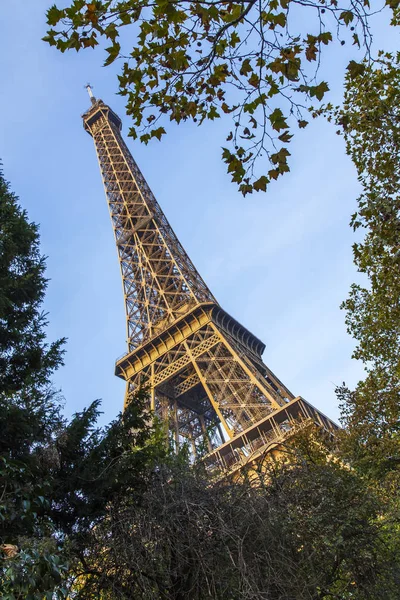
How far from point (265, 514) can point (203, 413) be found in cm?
2673

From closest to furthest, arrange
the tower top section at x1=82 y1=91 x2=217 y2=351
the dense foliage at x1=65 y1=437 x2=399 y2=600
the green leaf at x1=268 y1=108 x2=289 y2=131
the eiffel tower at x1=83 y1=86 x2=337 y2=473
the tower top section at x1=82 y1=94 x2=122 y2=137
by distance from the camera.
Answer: the green leaf at x1=268 y1=108 x2=289 y2=131
the dense foliage at x1=65 y1=437 x2=399 y2=600
the eiffel tower at x1=83 y1=86 x2=337 y2=473
the tower top section at x1=82 y1=91 x2=217 y2=351
the tower top section at x1=82 y1=94 x2=122 y2=137

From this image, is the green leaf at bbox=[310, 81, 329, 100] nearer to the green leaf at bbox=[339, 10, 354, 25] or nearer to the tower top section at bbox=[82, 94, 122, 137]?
the green leaf at bbox=[339, 10, 354, 25]

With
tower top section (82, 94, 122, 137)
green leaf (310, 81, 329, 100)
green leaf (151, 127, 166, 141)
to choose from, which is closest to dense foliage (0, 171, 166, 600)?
green leaf (151, 127, 166, 141)

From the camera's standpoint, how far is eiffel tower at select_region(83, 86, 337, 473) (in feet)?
78.1

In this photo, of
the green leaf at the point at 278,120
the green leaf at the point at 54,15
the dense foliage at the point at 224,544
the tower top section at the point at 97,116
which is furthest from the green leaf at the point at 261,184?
the tower top section at the point at 97,116

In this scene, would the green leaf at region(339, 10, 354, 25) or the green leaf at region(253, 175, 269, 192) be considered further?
the green leaf at region(253, 175, 269, 192)

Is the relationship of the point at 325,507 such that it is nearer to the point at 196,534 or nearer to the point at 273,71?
the point at 196,534

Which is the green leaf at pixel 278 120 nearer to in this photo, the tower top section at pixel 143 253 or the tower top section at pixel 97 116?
the tower top section at pixel 143 253

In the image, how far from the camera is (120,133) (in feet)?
186

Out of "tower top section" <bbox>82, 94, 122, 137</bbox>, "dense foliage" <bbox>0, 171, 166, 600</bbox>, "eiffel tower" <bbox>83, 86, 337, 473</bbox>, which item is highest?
"tower top section" <bbox>82, 94, 122, 137</bbox>

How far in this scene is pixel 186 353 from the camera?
30844 millimetres

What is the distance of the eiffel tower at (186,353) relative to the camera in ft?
78.1

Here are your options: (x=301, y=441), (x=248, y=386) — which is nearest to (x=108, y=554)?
(x=301, y=441)

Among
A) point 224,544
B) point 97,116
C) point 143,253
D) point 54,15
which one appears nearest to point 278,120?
point 54,15
